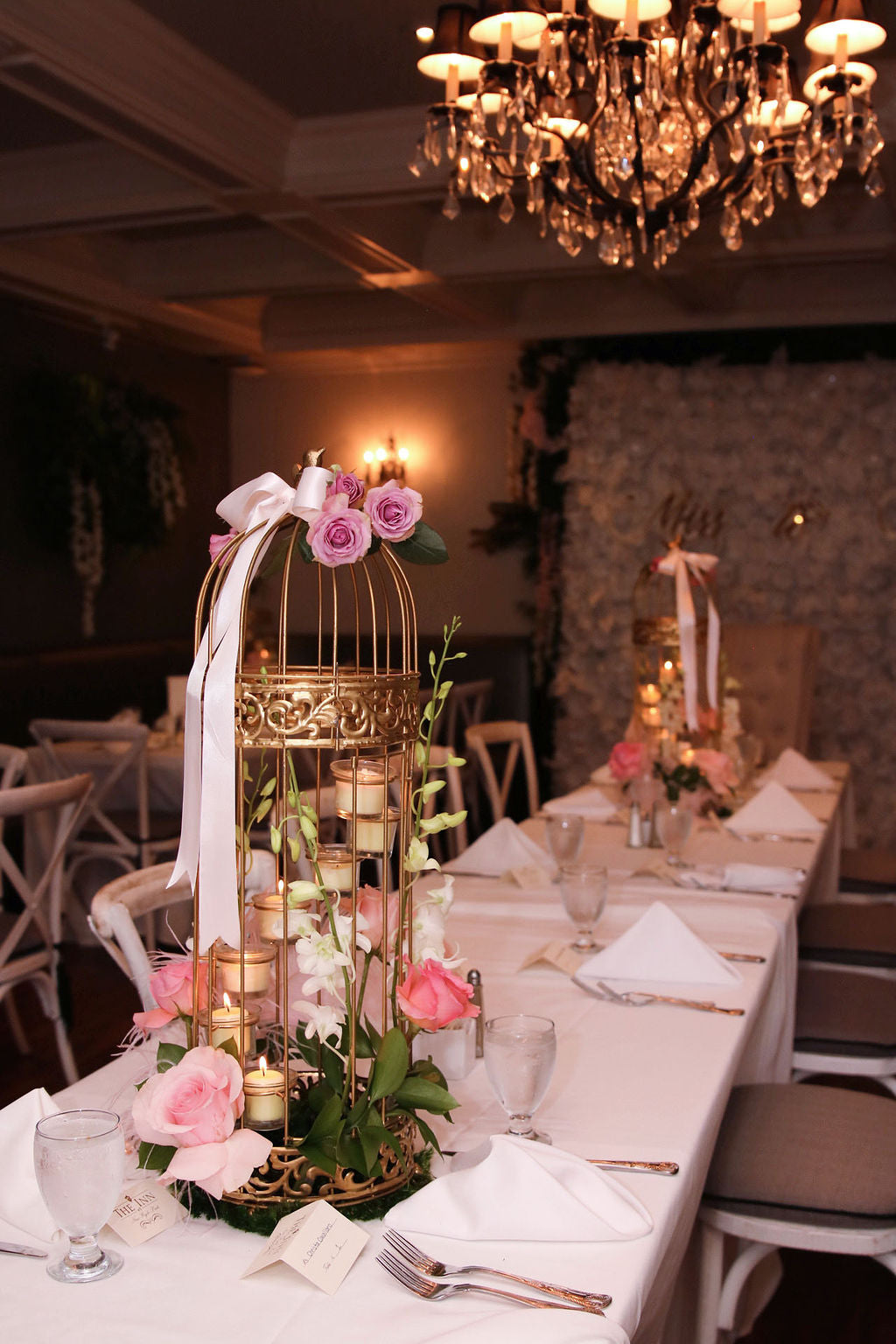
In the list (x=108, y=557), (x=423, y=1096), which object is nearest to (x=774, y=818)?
(x=423, y=1096)

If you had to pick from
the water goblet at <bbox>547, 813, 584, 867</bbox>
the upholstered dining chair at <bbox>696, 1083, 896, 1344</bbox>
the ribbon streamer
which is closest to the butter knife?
the upholstered dining chair at <bbox>696, 1083, 896, 1344</bbox>

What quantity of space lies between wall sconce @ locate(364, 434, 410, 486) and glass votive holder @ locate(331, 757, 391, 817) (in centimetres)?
690

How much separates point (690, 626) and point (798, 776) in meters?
1.03

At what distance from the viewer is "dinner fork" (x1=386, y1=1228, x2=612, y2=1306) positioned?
1.02 metres

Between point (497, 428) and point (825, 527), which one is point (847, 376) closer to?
point (825, 527)

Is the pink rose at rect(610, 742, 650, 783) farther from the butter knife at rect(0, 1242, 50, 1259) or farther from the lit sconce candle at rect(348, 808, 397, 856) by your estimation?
the butter knife at rect(0, 1242, 50, 1259)

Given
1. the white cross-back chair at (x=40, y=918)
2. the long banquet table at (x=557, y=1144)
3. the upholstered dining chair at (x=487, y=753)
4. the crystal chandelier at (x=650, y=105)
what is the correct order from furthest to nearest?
the upholstered dining chair at (x=487, y=753) → the white cross-back chair at (x=40, y=918) → the crystal chandelier at (x=650, y=105) → the long banquet table at (x=557, y=1144)

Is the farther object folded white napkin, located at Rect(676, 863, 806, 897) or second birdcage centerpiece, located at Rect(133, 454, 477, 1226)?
folded white napkin, located at Rect(676, 863, 806, 897)

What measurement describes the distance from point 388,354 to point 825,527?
3.07 m

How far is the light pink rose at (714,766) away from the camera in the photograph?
11.0 ft

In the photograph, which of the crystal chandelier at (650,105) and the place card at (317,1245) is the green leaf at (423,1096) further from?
the crystal chandelier at (650,105)

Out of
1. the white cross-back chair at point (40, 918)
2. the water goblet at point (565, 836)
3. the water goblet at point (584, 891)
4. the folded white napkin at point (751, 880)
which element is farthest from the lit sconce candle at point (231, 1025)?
the white cross-back chair at point (40, 918)

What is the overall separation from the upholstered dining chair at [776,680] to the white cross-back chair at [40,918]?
3.05m

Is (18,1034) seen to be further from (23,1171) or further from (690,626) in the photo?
(23,1171)
